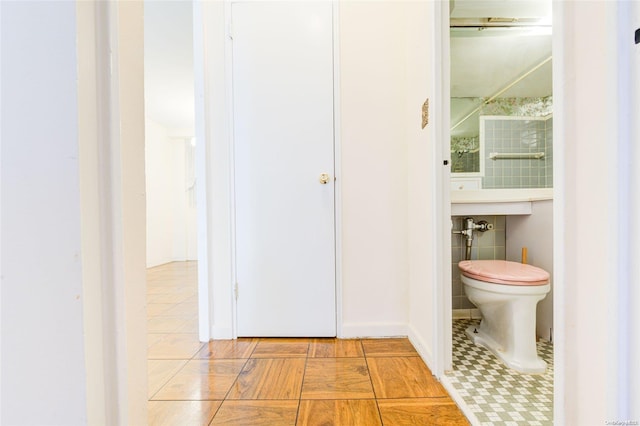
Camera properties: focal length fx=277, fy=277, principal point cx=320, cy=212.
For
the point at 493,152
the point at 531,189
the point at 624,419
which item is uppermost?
the point at 493,152

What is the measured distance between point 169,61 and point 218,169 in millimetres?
2221

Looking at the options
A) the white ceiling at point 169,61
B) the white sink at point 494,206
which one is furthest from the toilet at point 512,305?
the white ceiling at point 169,61

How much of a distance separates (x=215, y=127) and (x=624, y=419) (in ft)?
5.97

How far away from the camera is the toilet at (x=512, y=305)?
122 cm

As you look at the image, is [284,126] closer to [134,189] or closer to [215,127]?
[215,127]

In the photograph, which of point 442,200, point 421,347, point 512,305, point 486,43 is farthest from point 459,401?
point 486,43

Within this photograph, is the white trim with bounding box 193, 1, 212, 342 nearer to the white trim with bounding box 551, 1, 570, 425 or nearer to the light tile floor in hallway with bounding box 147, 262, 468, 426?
the light tile floor in hallway with bounding box 147, 262, 468, 426

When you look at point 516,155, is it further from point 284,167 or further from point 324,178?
point 284,167

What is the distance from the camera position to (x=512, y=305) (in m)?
1.27

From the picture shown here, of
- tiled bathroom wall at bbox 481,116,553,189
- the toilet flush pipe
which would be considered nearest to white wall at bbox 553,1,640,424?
the toilet flush pipe

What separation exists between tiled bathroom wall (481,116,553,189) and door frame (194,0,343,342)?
3.77ft

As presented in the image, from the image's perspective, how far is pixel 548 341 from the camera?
1.48 meters

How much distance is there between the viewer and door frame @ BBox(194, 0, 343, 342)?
1595 mm

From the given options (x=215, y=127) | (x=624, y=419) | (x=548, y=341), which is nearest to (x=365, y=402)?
(x=624, y=419)
